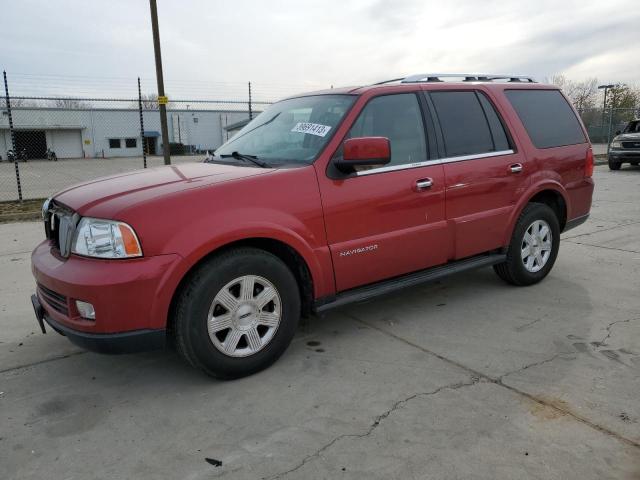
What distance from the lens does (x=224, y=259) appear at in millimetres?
3086

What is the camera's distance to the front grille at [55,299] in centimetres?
297

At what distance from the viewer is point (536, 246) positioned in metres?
4.94

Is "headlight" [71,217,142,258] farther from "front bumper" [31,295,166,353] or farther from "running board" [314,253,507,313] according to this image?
"running board" [314,253,507,313]

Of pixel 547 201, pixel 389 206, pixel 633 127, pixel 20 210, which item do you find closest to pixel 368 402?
pixel 389 206

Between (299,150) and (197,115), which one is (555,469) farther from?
(197,115)

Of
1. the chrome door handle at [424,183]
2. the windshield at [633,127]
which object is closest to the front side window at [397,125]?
the chrome door handle at [424,183]

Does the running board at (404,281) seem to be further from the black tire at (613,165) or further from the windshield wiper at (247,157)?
the black tire at (613,165)

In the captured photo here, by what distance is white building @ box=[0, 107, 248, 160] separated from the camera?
148 ft

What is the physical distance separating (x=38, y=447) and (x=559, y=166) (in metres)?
4.68

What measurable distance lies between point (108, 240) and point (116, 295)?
0.31 m

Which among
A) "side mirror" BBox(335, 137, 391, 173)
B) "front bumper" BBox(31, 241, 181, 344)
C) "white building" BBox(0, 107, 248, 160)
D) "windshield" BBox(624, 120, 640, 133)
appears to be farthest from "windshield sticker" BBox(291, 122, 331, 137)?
"white building" BBox(0, 107, 248, 160)

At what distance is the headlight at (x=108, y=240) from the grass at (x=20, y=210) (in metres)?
7.37

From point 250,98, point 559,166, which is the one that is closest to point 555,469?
point 559,166

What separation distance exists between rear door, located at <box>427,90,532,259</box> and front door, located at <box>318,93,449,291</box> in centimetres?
17
